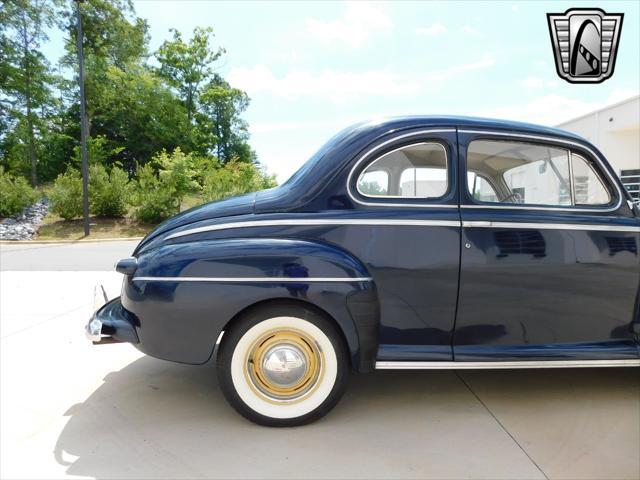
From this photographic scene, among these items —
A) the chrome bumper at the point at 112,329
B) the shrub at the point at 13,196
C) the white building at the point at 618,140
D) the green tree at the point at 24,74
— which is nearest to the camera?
the chrome bumper at the point at 112,329

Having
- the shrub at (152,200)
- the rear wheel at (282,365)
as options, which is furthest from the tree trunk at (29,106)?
the rear wheel at (282,365)

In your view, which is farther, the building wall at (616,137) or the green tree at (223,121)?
the green tree at (223,121)

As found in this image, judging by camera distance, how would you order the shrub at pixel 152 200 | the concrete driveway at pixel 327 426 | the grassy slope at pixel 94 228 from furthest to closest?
the shrub at pixel 152 200 < the grassy slope at pixel 94 228 < the concrete driveway at pixel 327 426

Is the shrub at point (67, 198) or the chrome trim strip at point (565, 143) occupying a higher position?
the shrub at point (67, 198)

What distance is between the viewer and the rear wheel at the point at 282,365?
2.34 metres

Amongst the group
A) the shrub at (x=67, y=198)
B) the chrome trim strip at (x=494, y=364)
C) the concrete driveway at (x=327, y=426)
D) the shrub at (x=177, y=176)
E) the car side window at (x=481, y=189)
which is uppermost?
the shrub at (x=177, y=176)

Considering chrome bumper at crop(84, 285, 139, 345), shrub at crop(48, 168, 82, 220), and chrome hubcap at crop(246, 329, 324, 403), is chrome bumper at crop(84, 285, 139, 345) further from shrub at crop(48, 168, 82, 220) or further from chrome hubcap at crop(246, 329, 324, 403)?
shrub at crop(48, 168, 82, 220)

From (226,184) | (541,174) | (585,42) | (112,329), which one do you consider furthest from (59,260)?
(226,184)

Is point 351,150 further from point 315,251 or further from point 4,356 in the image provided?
point 4,356

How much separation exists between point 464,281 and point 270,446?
144 centimetres

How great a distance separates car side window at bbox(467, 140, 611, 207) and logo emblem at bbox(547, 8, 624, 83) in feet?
10.8

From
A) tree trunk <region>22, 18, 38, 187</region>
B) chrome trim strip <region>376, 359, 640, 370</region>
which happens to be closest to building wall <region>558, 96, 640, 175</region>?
chrome trim strip <region>376, 359, 640, 370</region>

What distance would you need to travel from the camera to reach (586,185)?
271 centimetres

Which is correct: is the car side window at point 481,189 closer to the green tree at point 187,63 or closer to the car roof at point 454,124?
the car roof at point 454,124
